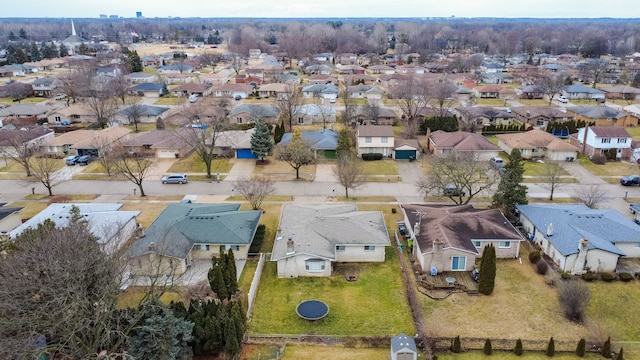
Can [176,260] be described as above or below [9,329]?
below

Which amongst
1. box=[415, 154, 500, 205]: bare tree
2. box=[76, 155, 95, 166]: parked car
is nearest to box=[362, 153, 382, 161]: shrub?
box=[415, 154, 500, 205]: bare tree

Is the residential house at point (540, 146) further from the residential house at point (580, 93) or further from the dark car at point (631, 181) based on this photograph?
the residential house at point (580, 93)

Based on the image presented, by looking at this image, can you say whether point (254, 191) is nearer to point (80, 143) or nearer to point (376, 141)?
point (376, 141)

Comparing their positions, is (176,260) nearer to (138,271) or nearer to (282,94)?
(138,271)

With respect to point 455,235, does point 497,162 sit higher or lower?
lower

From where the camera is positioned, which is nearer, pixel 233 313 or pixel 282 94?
pixel 233 313

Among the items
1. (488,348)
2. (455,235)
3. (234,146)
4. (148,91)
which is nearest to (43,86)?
(148,91)

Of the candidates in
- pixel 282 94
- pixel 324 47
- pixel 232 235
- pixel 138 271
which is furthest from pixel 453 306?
pixel 324 47
